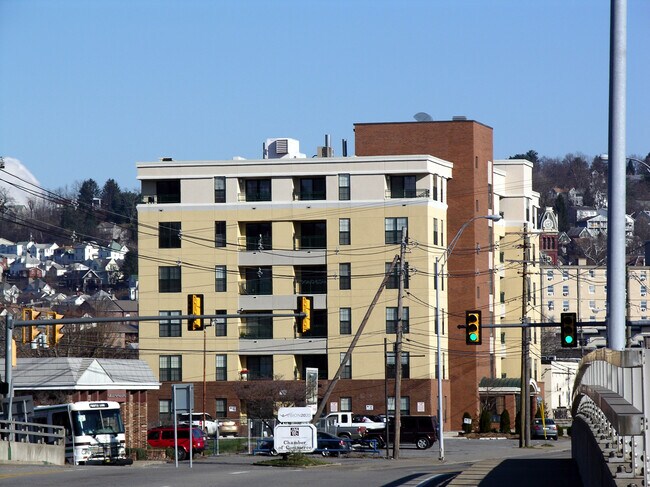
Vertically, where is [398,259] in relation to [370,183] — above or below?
below

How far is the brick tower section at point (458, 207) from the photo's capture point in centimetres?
9231

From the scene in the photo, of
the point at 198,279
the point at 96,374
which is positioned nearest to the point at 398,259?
the point at 96,374

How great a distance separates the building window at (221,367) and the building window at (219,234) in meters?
7.75

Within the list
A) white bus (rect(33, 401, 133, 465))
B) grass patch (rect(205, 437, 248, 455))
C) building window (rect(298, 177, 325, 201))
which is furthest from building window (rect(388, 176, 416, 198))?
white bus (rect(33, 401, 133, 465))

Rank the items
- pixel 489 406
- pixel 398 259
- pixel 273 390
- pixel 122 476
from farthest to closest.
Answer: pixel 489 406, pixel 273 390, pixel 398 259, pixel 122 476

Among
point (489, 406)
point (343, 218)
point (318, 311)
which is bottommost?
point (489, 406)

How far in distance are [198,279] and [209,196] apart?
19.1 feet

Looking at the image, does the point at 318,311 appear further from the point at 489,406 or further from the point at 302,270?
the point at 489,406

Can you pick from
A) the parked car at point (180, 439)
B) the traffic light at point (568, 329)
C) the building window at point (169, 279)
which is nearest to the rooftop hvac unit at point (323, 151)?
the building window at point (169, 279)

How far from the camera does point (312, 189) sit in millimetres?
89562

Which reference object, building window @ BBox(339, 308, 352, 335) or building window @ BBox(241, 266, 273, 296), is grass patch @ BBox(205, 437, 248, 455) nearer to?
building window @ BBox(339, 308, 352, 335)

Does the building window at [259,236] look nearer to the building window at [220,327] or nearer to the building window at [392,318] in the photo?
the building window at [220,327]

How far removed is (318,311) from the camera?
292ft

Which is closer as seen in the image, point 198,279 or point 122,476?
point 122,476
